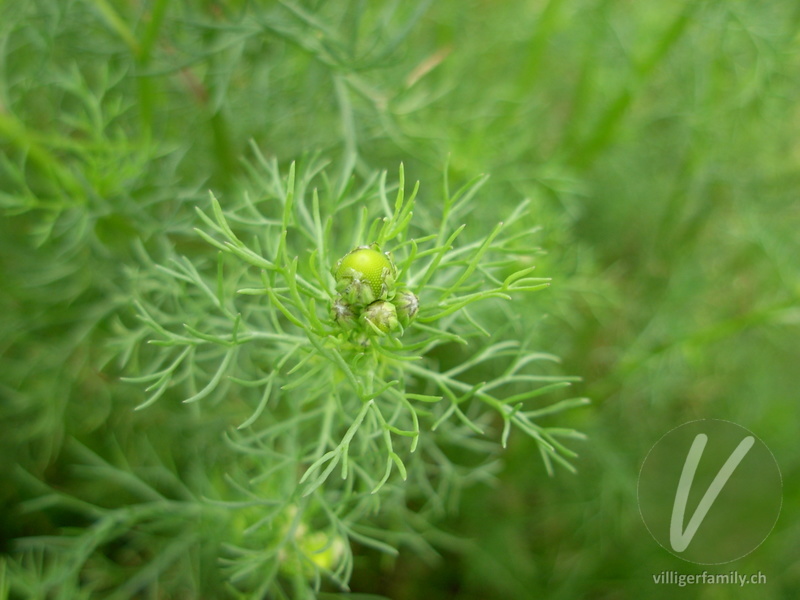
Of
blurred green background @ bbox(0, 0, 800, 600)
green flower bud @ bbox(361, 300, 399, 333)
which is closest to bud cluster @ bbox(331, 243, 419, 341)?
green flower bud @ bbox(361, 300, 399, 333)

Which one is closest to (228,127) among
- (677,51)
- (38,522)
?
(38,522)

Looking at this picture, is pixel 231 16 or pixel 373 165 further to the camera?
pixel 373 165

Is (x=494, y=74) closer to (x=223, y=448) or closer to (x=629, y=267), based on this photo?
(x=629, y=267)

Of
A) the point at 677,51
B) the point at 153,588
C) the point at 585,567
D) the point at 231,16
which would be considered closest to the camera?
the point at 231,16

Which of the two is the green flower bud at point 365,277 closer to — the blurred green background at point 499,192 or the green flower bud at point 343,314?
the green flower bud at point 343,314

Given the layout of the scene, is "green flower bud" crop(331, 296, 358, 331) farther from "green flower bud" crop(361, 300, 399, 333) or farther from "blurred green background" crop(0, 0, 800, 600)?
"blurred green background" crop(0, 0, 800, 600)

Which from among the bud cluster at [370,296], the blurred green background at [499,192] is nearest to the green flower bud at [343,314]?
the bud cluster at [370,296]
